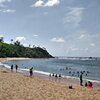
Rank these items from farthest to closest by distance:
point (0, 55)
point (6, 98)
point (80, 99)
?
point (0, 55) < point (80, 99) < point (6, 98)

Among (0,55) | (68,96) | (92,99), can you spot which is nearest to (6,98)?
(68,96)

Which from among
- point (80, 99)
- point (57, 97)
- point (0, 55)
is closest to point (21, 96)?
point (57, 97)

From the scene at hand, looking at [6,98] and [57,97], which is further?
[57,97]

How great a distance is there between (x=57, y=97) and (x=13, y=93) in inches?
157

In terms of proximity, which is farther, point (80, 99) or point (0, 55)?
point (0, 55)

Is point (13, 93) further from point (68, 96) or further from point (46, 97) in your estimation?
point (68, 96)

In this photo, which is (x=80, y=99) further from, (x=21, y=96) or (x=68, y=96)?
(x=21, y=96)

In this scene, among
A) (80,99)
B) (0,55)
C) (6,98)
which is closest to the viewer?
(6,98)

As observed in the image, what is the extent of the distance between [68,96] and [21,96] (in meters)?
4.32

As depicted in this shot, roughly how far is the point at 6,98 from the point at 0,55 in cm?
18091

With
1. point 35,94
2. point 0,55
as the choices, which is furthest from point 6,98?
point 0,55

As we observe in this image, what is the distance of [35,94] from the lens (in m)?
23.1

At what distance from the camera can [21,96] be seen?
2180 cm

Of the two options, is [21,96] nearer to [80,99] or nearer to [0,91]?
[0,91]
